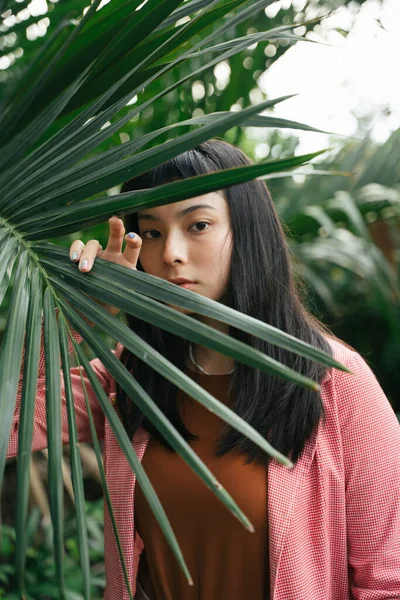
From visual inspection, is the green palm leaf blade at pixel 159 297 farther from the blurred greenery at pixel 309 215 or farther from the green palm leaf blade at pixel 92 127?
the blurred greenery at pixel 309 215

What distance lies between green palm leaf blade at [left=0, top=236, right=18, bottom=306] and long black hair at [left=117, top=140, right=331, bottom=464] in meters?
0.45

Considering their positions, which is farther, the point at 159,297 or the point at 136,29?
the point at 136,29

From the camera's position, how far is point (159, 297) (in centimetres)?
56

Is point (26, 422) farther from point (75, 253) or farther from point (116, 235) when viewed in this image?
point (116, 235)

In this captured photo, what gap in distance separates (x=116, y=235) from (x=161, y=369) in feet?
1.12

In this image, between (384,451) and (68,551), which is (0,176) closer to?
(384,451)

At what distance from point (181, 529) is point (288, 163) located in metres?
0.72

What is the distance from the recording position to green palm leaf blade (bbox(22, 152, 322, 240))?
1.74 feet

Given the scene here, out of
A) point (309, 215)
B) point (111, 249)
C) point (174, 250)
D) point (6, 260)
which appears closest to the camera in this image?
point (6, 260)

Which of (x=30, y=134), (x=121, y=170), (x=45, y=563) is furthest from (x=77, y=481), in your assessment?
(x=45, y=563)

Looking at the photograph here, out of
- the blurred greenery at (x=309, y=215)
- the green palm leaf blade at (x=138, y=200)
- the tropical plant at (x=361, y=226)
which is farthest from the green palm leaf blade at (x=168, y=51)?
the tropical plant at (x=361, y=226)

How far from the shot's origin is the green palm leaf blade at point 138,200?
530 millimetres

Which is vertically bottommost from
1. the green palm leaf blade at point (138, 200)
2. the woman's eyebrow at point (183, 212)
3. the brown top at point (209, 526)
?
the brown top at point (209, 526)

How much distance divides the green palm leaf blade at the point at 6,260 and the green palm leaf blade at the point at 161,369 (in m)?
0.05
